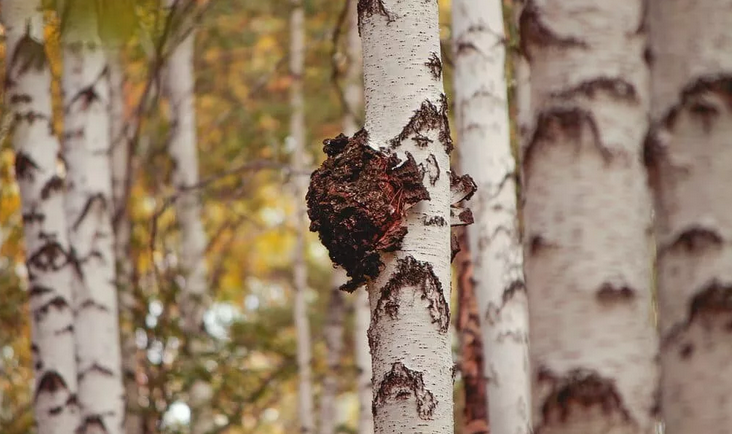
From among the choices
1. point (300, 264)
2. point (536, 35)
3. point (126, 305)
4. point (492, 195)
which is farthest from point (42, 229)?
point (300, 264)

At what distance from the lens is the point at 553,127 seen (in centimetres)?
128

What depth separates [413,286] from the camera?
2197 millimetres

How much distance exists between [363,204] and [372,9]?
0.53m

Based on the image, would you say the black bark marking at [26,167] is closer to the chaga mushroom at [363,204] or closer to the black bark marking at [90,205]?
the black bark marking at [90,205]

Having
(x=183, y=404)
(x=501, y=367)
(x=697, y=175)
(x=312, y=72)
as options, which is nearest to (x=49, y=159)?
(x=501, y=367)

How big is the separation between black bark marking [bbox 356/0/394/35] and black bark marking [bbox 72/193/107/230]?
2.99 m

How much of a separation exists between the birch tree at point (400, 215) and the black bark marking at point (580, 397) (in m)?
0.96

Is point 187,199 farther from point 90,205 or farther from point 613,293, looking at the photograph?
point 613,293

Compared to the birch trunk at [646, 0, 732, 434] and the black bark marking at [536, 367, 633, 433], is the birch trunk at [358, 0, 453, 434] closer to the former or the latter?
the black bark marking at [536, 367, 633, 433]

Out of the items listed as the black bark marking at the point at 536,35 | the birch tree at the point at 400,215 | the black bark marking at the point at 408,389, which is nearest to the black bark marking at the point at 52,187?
the birch tree at the point at 400,215

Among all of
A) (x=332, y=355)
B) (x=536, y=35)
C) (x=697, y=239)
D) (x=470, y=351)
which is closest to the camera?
(x=697, y=239)

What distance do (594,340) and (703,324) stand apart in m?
0.18

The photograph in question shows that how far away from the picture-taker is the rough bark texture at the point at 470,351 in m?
4.68

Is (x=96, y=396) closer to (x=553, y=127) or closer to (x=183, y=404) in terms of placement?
(x=183, y=404)
